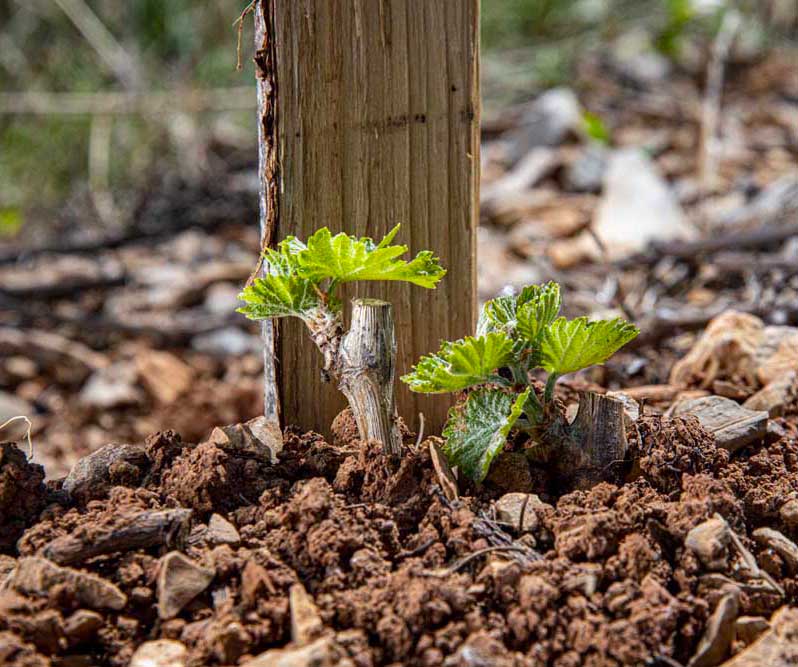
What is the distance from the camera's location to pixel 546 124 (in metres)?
5.66

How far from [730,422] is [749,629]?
1.63 ft

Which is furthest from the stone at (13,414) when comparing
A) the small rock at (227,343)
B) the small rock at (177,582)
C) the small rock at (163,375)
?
the small rock at (177,582)

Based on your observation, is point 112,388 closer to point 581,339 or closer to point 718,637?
point 581,339

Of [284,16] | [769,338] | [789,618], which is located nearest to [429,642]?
[789,618]

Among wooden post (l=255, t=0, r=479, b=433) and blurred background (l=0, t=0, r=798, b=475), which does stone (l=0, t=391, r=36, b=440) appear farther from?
wooden post (l=255, t=0, r=479, b=433)

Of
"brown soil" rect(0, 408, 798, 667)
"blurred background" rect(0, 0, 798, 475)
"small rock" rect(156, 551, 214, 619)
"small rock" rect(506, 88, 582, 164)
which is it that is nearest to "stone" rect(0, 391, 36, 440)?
"blurred background" rect(0, 0, 798, 475)

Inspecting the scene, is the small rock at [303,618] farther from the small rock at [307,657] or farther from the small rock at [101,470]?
the small rock at [101,470]

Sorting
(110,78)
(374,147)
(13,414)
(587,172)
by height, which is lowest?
(13,414)

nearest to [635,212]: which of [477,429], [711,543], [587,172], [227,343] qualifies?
[587,172]

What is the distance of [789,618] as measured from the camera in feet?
3.76

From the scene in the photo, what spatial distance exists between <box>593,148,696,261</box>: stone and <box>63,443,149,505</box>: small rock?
2913mm

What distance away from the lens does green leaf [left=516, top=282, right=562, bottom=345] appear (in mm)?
1370

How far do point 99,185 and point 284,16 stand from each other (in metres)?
4.96

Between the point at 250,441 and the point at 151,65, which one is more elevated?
the point at 151,65
